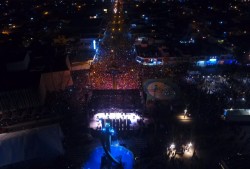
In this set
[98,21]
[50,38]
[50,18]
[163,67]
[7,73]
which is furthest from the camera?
[50,18]

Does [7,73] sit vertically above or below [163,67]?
above

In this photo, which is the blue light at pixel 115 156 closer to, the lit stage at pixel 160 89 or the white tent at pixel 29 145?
the white tent at pixel 29 145

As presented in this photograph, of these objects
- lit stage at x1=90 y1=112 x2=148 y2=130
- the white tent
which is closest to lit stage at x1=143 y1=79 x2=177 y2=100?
lit stage at x1=90 y1=112 x2=148 y2=130

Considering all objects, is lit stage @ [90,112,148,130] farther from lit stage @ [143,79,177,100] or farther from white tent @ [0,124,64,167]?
white tent @ [0,124,64,167]

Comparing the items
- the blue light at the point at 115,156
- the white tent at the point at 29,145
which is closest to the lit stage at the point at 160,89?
the blue light at the point at 115,156

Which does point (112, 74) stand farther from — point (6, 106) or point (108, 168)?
point (108, 168)

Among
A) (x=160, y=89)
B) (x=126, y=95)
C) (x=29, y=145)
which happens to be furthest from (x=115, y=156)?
(x=160, y=89)

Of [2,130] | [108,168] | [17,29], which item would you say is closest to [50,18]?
[17,29]
